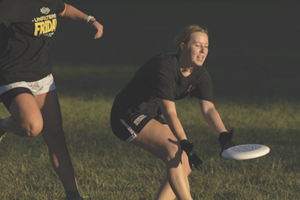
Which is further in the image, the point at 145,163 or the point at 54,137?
the point at 145,163

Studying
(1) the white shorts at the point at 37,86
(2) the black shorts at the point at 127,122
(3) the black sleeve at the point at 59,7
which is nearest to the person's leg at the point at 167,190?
(2) the black shorts at the point at 127,122

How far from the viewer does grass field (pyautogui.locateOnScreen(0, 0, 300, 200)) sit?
4500 mm

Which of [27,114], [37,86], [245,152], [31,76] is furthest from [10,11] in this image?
[245,152]

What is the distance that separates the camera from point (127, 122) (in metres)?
3.75

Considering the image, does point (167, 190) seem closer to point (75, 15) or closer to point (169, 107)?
point (169, 107)

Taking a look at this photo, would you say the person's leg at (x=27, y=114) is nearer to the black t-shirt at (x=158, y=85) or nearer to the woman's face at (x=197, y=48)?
the black t-shirt at (x=158, y=85)

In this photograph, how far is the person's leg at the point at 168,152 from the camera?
134 inches

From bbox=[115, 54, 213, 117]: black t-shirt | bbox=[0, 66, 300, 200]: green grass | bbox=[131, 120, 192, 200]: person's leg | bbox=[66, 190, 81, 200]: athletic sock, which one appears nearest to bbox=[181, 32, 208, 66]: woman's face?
bbox=[115, 54, 213, 117]: black t-shirt

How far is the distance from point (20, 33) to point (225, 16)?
81.5 ft

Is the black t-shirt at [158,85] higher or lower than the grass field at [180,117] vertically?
higher

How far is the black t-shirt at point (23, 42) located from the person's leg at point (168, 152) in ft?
3.43

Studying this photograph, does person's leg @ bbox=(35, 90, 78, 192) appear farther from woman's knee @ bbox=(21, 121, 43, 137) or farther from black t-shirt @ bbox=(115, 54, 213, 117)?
black t-shirt @ bbox=(115, 54, 213, 117)

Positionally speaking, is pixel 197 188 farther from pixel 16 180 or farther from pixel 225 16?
pixel 225 16

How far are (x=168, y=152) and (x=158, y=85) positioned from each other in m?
0.51
